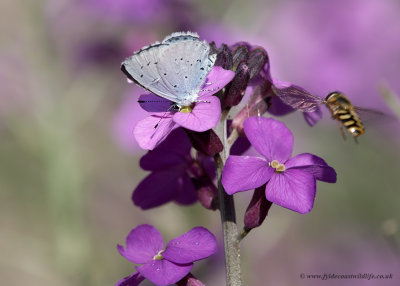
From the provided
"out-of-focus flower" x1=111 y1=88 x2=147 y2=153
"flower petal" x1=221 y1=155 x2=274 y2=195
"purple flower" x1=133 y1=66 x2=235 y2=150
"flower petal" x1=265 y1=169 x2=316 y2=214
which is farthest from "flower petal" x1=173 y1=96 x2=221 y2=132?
"out-of-focus flower" x1=111 y1=88 x2=147 y2=153

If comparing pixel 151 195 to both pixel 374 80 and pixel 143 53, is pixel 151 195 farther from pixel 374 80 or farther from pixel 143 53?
pixel 374 80

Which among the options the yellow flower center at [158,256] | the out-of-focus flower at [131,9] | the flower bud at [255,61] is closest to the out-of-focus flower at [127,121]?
the out-of-focus flower at [131,9]

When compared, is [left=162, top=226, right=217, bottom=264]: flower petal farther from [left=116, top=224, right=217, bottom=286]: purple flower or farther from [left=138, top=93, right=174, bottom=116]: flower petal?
[left=138, top=93, right=174, bottom=116]: flower petal

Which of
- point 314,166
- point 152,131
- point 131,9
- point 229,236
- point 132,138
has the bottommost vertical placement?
point 132,138

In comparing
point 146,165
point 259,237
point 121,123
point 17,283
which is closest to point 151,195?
point 146,165

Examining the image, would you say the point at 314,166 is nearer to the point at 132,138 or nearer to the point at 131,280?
the point at 131,280

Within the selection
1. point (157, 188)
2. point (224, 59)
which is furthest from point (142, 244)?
point (224, 59)

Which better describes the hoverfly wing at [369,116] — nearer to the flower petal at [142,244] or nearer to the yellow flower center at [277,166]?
the yellow flower center at [277,166]
